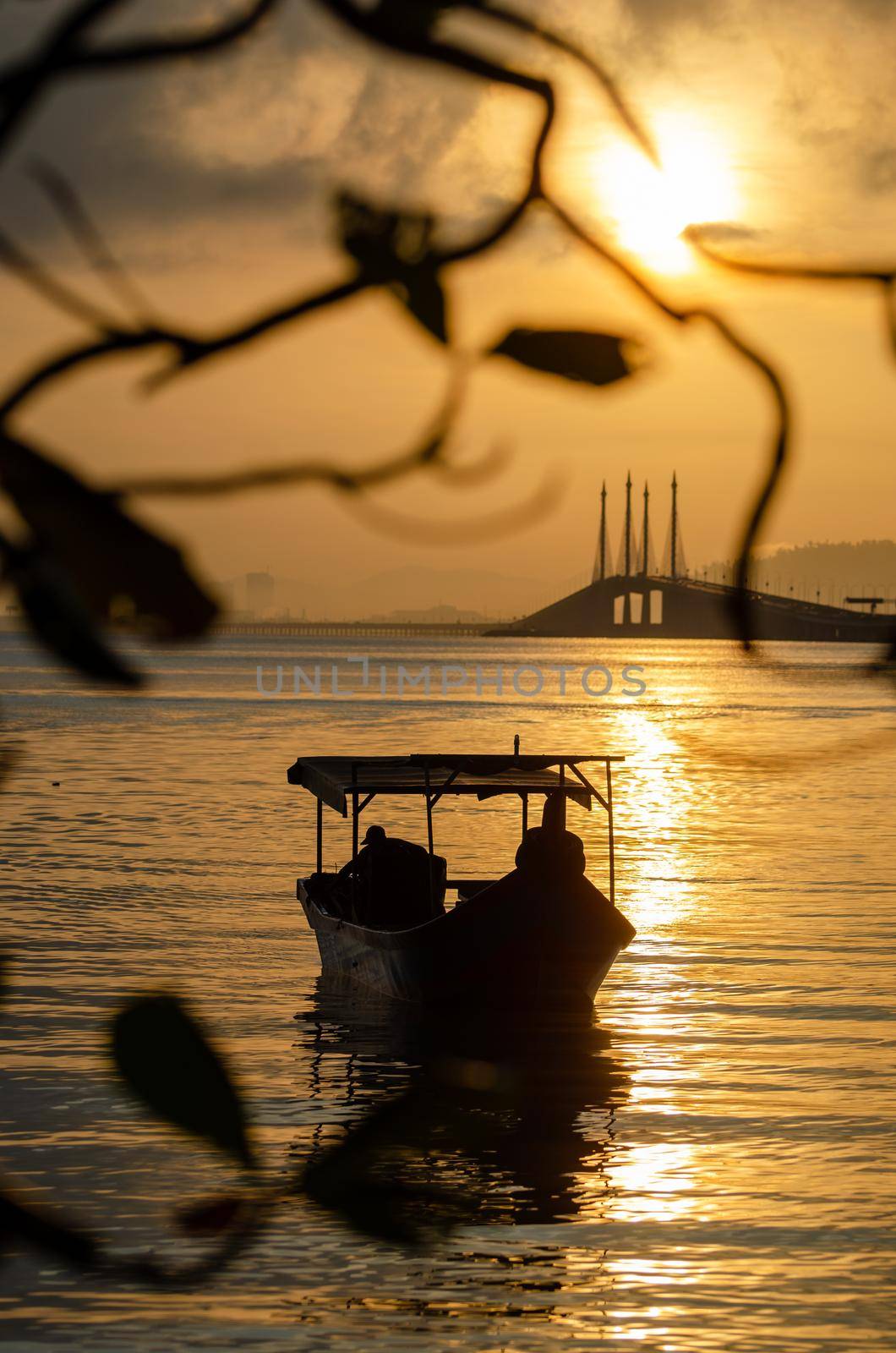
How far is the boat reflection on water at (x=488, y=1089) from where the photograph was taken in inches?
738

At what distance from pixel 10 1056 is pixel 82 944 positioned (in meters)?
10.3

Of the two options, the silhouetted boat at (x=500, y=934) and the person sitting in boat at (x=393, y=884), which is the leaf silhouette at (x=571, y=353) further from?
the person sitting in boat at (x=393, y=884)

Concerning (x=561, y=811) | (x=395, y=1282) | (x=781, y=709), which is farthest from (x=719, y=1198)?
(x=781, y=709)

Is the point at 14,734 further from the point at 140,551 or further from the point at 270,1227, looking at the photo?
the point at 270,1227

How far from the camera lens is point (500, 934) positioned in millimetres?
25078

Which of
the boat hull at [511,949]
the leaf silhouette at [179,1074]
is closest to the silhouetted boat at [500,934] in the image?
the boat hull at [511,949]

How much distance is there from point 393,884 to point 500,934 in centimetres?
289

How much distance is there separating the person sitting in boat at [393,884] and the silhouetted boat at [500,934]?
19 centimetres

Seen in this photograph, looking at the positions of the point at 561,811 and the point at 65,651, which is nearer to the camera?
the point at 65,651

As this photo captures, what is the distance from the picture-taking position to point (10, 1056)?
2331 cm

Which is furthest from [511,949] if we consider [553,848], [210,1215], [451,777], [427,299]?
[427,299]

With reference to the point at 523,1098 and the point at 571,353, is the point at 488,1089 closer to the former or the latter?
the point at 523,1098

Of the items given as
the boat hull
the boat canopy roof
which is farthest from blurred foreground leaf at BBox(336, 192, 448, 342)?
the boat canopy roof

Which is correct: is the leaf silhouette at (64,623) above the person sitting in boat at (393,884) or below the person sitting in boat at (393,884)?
above
